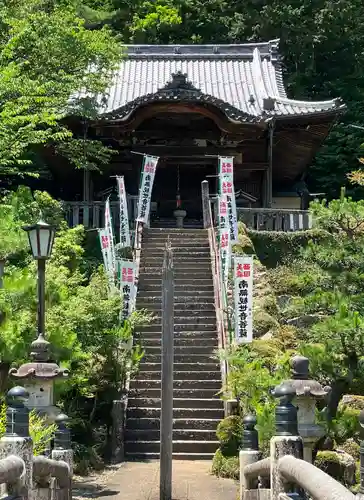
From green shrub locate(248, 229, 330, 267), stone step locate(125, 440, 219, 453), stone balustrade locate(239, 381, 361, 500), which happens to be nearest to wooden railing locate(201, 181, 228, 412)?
stone step locate(125, 440, 219, 453)

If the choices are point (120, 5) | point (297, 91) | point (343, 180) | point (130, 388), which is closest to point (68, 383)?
point (130, 388)

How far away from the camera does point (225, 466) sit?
11188 millimetres

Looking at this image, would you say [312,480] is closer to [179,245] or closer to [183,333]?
[183,333]

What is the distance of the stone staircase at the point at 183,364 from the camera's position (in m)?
13.1

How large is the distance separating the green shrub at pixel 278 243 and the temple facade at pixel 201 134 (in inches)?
134

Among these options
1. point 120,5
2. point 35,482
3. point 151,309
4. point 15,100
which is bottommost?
point 35,482

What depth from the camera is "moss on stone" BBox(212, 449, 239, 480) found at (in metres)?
11.0

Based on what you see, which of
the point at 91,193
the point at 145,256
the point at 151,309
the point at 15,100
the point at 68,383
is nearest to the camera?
the point at 68,383

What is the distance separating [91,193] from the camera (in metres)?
24.0

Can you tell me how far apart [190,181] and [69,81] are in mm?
9681

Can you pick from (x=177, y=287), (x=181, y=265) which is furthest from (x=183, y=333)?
(x=181, y=265)

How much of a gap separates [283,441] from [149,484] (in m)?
5.36

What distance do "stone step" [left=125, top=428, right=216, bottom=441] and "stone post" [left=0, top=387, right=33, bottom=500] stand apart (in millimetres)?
8102

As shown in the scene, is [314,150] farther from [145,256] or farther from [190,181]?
[145,256]
